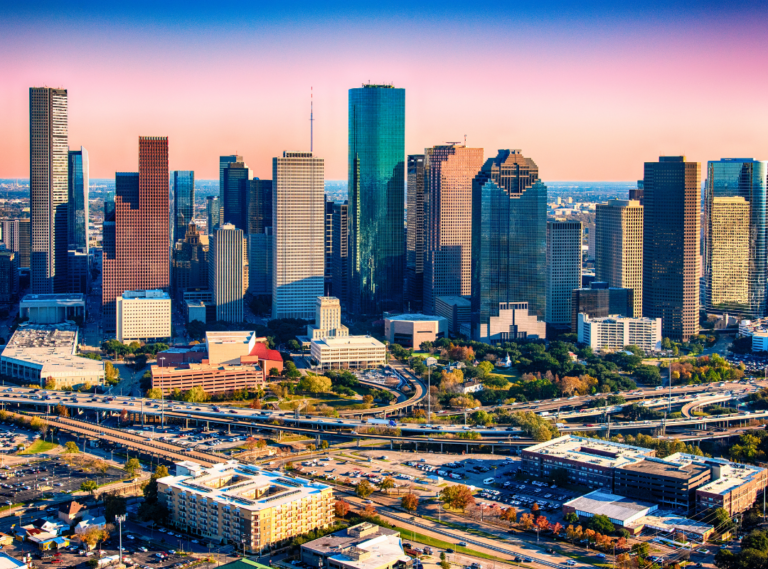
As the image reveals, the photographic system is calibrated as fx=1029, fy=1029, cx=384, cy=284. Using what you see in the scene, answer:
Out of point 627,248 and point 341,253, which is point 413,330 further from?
point 341,253

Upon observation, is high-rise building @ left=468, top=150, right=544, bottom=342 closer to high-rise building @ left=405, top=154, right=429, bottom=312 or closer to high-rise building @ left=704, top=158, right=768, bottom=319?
high-rise building @ left=405, top=154, right=429, bottom=312

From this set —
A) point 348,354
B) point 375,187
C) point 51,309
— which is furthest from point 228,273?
point 348,354

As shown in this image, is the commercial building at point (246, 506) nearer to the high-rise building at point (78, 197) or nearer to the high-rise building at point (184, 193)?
the high-rise building at point (78, 197)

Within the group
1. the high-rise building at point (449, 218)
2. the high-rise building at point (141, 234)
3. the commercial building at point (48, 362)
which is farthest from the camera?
the high-rise building at point (449, 218)

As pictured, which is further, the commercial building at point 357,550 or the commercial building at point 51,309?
the commercial building at point 51,309

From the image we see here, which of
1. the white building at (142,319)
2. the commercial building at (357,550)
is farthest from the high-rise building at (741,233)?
the commercial building at (357,550)

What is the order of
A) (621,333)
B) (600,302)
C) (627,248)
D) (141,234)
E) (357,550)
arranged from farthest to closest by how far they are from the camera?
(141,234) → (627,248) → (600,302) → (621,333) → (357,550)

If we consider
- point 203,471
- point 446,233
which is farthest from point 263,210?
point 203,471
